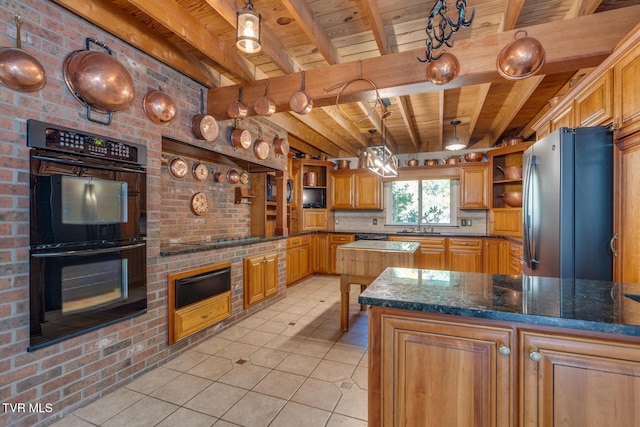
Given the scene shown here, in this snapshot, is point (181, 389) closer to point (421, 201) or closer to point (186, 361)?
point (186, 361)

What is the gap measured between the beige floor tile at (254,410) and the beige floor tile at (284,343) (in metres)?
0.67

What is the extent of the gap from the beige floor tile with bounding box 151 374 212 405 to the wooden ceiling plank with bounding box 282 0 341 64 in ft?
8.71

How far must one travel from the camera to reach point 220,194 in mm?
3746

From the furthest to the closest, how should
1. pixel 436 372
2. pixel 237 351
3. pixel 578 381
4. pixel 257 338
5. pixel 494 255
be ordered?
pixel 494 255
pixel 257 338
pixel 237 351
pixel 436 372
pixel 578 381

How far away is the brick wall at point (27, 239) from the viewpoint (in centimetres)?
156

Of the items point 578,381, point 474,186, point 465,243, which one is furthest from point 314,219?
point 578,381

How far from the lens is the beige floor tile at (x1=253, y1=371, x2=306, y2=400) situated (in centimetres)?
201

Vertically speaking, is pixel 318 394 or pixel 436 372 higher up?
pixel 436 372

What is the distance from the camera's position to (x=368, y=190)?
591cm

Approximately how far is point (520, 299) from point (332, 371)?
1592 millimetres

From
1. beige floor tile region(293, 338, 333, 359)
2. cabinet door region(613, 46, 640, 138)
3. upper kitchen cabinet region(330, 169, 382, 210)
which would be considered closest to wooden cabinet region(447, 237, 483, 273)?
upper kitchen cabinet region(330, 169, 382, 210)

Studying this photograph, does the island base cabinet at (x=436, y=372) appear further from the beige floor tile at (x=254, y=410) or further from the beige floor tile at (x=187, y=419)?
the beige floor tile at (x=187, y=419)

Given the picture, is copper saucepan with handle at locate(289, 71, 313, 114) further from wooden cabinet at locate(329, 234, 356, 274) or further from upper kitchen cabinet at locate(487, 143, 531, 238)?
upper kitchen cabinet at locate(487, 143, 531, 238)

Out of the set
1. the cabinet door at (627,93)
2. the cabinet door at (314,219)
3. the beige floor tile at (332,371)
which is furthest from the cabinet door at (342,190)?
the cabinet door at (627,93)
